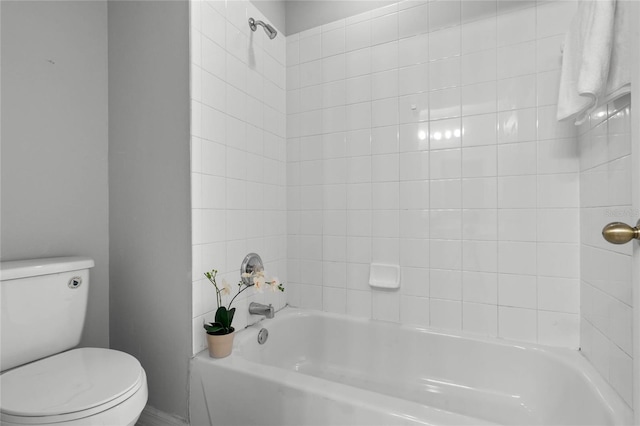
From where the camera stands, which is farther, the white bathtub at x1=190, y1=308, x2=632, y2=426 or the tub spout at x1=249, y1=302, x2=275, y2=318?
the tub spout at x1=249, y1=302, x2=275, y2=318

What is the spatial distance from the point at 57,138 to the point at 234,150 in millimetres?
748

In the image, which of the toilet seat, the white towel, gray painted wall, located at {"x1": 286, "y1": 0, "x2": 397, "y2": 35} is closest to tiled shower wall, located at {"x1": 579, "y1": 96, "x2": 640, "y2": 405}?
the white towel

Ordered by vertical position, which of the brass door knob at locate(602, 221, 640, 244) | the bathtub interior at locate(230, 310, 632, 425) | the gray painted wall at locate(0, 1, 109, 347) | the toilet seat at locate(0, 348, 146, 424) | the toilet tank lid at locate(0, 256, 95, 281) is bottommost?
the bathtub interior at locate(230, 310, 632, 425)

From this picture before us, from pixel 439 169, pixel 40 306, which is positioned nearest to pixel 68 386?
pixel 40 306

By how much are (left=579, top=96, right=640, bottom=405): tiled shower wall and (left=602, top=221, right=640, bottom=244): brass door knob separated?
387 millimetres

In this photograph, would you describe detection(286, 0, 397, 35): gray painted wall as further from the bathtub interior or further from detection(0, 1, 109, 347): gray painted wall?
the bathtub interior

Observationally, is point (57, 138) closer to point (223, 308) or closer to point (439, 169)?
point (223, 308)

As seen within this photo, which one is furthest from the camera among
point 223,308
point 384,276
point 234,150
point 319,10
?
point 319,10

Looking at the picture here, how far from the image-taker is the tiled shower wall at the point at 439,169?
143cm

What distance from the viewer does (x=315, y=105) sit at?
1.93 metres

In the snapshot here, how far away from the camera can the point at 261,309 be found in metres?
1.61

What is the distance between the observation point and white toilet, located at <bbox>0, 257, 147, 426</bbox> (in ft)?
2.94

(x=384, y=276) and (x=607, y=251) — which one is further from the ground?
(x=607, y=251)

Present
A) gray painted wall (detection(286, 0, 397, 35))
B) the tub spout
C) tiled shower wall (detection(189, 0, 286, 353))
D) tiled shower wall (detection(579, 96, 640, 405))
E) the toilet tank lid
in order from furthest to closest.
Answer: gray painted wall (detection(286, 0, 397, 35)), the tub spout, tiled shower wall (detection(189, 0, 286, 353)), the toilet tank lid, tiled shower wall (detection(579, 96, 640, 405))
